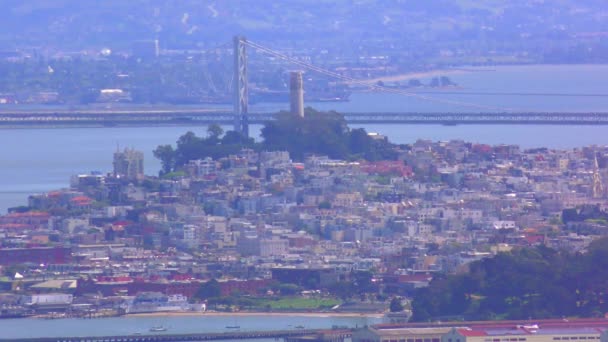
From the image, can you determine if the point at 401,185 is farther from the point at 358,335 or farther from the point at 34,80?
the point at 34,80

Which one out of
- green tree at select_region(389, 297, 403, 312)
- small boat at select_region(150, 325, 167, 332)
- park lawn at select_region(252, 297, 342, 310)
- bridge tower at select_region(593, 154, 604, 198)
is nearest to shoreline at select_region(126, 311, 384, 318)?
green tree at select_region(389, 297, 403, 312)

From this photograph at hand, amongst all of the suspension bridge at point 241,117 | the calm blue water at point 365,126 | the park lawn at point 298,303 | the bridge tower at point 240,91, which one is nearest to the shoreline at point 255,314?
the park lawn at point 298,303

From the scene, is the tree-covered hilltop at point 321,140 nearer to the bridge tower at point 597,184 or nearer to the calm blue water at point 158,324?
the bridge tower at point 597,184

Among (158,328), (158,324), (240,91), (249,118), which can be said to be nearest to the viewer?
(158,328)

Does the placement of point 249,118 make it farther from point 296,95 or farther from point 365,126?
point 296,95

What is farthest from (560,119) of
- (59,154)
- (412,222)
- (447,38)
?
(447,38)

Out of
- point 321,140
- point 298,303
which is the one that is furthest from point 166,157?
point 298,303
